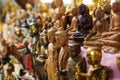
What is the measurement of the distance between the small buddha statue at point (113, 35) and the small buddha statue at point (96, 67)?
3.8 inches

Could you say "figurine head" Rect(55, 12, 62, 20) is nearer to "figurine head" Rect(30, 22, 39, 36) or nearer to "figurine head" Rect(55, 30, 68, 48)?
"figurine head" Rect(30, 22, 39, 36)

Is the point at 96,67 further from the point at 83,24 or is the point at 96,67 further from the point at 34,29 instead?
the point at 34,29

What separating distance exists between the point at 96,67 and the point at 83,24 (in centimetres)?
32

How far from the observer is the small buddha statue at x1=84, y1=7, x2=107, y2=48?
1.30 metres

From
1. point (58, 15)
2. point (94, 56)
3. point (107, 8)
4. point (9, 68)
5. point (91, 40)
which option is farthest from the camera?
point (9, 68)

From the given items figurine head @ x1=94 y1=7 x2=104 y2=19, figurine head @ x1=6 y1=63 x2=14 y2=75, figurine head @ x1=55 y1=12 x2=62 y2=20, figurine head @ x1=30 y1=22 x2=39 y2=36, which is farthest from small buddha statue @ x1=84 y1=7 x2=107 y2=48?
figurine head @ x1=6 y1=63 x2=14 y2=75

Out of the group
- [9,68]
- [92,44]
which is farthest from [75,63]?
[9,68]

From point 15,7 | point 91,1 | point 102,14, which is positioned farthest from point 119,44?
point 15,7

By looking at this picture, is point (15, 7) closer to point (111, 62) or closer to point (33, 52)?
point (33, 52)

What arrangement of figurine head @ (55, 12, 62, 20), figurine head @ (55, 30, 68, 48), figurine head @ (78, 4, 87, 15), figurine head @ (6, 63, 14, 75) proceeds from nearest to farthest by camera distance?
figurine head @ (55, 30, 68, 48)
figurine head @ (78, 4, 87, 15)
figurine head @ (55, 12, 62, 20)
figurine head @ (6, 63, 14, 75)

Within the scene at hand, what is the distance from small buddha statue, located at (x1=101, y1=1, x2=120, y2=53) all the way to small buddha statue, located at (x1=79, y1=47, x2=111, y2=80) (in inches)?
3.8

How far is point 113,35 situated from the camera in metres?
1.20

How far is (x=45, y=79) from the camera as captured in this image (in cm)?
153

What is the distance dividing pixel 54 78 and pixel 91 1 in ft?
1.72
